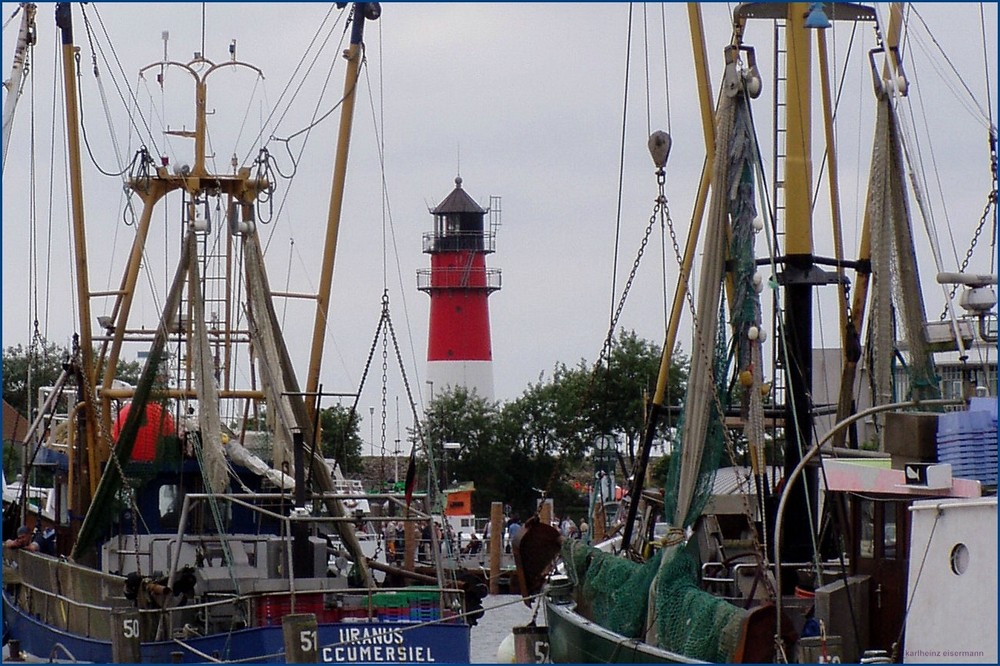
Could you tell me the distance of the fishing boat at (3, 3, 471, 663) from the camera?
22.8m

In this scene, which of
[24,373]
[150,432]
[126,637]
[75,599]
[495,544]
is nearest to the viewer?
[126,637]

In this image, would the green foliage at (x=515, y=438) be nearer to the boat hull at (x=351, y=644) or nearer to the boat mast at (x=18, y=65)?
the boat mast at (x=18, y=65)

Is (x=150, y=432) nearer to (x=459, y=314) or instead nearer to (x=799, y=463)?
(x=799, y=463)

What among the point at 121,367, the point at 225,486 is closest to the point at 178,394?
the point at 225,486

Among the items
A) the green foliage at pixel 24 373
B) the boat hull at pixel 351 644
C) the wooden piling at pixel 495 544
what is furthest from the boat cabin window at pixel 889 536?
the green foliage at pixel 24 373

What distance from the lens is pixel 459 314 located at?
73.1 metres

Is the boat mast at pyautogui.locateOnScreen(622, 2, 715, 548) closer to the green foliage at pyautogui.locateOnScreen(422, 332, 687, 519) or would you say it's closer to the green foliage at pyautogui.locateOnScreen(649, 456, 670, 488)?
the green foliage at pyautogui.locateOnScreen(649, 456, 670, 488)

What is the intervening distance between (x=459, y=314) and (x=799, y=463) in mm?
53635

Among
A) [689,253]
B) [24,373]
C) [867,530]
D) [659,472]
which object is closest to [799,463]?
[867,530]

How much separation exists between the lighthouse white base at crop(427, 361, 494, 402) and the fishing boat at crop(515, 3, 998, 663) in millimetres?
44110

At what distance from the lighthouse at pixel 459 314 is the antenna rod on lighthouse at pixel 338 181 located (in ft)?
134

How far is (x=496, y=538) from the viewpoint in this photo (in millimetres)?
44812

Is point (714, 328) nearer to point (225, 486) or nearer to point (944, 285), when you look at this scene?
point (944, 285)

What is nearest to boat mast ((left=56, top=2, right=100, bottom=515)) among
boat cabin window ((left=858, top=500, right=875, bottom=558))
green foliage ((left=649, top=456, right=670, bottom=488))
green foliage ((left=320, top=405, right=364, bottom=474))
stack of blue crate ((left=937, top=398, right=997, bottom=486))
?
boat cabin window ((left=858, top=500, right=875, bottom=558))
